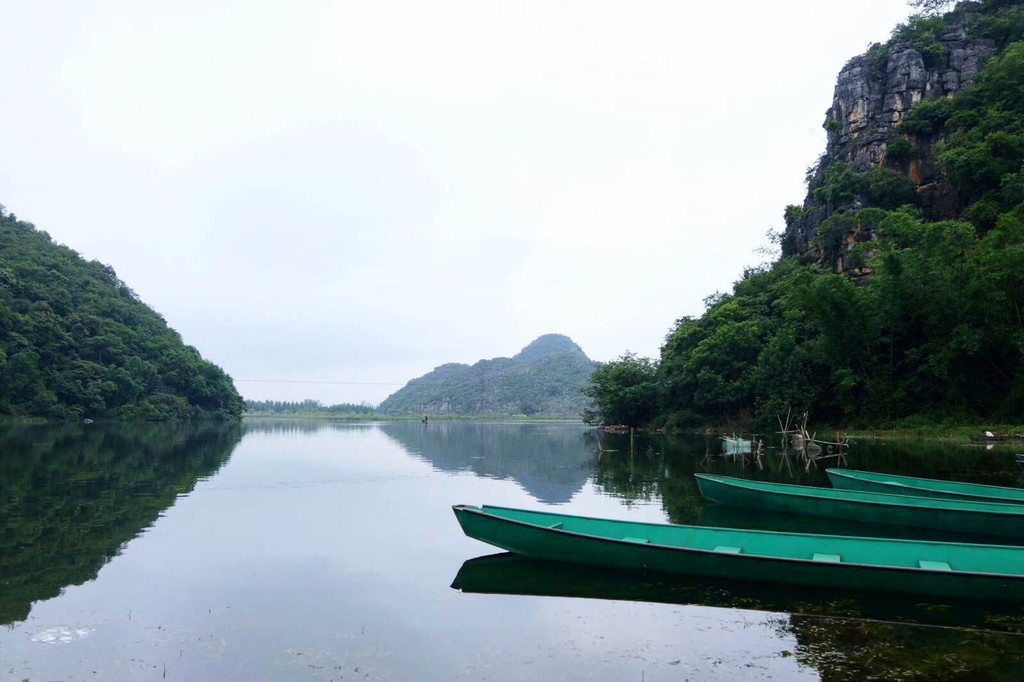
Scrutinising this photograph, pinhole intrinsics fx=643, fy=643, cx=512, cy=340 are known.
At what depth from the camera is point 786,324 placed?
173ft

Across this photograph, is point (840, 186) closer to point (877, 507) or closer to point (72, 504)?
point (877, 507)

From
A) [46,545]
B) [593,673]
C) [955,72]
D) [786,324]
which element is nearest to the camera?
[593,673]

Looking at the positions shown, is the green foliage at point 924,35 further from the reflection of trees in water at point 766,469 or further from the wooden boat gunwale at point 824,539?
the wooden boat gunwale at point 824,539

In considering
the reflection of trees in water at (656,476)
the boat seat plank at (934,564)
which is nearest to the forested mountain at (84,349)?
the reflection of trees in water at (656,476)

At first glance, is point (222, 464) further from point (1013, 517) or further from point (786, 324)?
point (786, 324)

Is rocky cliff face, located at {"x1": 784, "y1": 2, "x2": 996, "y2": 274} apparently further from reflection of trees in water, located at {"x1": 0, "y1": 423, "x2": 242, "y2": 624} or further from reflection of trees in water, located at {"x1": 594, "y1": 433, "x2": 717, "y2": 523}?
reflection of trees in water, located at {"x1": 0, "y1": 423, "x2": 242, "y2": 624}

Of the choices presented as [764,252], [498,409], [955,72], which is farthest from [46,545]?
[498,409]

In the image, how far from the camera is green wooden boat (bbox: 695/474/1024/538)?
42.3ft

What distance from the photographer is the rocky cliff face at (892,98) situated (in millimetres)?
55562

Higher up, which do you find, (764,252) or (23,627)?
(764,252)

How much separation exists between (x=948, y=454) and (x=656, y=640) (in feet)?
92.5

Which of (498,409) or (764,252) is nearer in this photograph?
(764,252)

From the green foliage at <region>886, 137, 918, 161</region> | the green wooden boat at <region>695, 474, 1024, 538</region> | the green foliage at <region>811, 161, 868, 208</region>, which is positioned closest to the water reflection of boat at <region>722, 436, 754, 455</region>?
the green wooden boat at <region>695, 474, 1024, 538</region>

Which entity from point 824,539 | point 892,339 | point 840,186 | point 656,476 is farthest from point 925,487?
point 840,186
